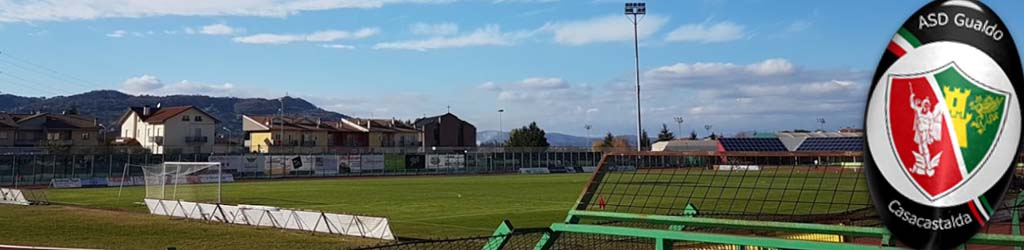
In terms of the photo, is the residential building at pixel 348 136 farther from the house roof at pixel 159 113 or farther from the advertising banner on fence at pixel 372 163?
the advertising banner on fence at pixel 372 163

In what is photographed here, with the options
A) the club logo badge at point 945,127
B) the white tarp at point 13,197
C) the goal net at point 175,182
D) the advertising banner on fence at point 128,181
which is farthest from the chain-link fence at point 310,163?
the club logo badge at point 945,127

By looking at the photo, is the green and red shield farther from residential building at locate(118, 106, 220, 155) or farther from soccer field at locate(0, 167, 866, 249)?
residential building at locate(118, 106, 220, 155)

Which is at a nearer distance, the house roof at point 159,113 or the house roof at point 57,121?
the house roof at point 57,121

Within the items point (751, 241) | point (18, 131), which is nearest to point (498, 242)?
point (751, 241)

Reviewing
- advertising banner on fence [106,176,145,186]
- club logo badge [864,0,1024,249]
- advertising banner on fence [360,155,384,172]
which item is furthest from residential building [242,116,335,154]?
club logo badge [864,0,1024,249]

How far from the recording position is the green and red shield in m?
1.71

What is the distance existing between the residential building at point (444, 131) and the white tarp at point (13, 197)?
293ft

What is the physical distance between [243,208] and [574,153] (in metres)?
69.3

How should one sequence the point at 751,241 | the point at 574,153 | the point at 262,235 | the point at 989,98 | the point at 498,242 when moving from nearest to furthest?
the point at 989,98
the point at 751,241
the point at 498,242
the point at 262,235
the point at 574,153

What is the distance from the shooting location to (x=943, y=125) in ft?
5.68

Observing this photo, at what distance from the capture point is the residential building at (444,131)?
12825cm

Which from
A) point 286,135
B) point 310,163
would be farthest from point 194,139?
point 310,163

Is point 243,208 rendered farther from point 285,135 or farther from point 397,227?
point 285,135

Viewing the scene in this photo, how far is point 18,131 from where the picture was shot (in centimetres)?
9475
